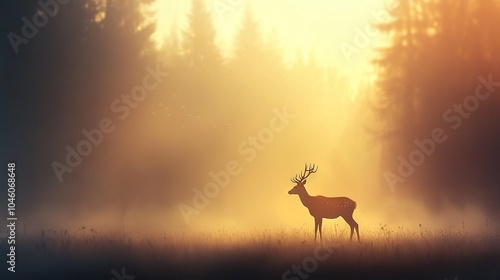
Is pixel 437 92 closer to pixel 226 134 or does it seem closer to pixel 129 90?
pixel 226 134

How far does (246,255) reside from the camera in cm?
511

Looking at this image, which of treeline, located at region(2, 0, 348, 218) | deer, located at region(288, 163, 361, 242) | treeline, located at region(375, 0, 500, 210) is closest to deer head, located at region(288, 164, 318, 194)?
deer, located at region(288, 163, 361, 242)

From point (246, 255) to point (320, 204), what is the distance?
2.21 ft

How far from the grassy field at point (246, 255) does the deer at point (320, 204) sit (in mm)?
134

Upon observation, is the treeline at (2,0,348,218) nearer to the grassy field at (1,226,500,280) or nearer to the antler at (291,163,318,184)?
the antler at (291,163,318,184)

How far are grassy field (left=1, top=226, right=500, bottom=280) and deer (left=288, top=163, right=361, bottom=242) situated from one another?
0.13 meters

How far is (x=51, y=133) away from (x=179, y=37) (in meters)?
1.18

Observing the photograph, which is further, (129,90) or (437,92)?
(437,92)

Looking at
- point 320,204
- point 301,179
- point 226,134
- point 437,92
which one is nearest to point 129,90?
point 226,134

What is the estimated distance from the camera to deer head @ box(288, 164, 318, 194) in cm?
502

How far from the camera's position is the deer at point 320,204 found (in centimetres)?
502

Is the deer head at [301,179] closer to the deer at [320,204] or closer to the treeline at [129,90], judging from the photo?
the deer at [320,204]

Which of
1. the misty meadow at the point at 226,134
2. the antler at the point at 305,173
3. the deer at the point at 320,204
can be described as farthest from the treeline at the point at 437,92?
the antler at the point at 305,173

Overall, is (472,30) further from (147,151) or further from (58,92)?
(58,92)
